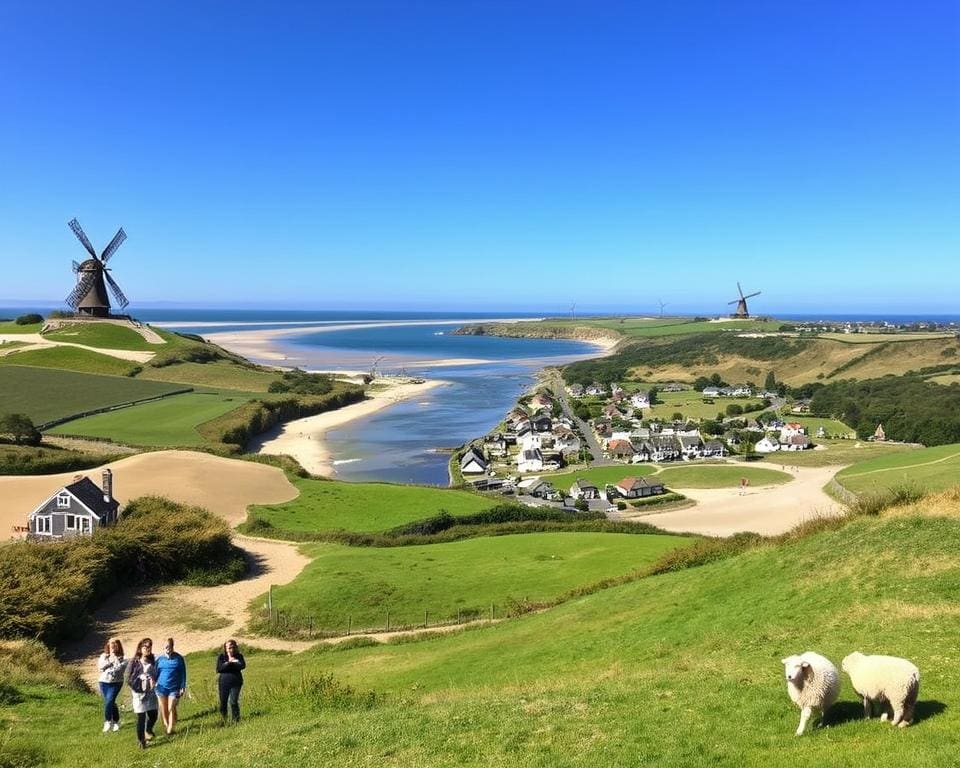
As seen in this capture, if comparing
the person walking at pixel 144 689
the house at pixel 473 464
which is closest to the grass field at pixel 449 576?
the person walking at pixel 144 689

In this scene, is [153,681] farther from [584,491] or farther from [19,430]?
[19,430]

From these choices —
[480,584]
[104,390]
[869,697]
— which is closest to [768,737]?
[869,697]

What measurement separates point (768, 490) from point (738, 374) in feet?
316

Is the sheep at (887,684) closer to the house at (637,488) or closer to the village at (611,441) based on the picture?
the village at (611,441)

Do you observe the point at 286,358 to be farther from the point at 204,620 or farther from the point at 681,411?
the point at 204,620

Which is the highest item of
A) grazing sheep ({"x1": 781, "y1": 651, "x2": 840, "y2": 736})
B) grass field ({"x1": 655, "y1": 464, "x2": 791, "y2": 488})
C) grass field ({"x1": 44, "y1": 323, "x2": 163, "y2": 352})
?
grass field ({"x1": 44, "y1": 323, "x2": 163, "y2": 352})

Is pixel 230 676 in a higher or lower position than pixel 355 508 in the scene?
higher

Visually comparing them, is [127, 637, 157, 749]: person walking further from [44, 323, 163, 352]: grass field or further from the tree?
[44, 323, 163, 352]: grass field

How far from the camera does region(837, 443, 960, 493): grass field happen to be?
4578cm

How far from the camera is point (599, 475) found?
61.8m

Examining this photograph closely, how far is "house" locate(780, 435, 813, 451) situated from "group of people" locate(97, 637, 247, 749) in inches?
2824

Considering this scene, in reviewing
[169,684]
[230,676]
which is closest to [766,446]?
[230,676]

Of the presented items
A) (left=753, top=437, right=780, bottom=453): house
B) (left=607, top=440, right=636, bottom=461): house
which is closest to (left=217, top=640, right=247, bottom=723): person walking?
(left=607, top=440, right=636, bottom=461): house

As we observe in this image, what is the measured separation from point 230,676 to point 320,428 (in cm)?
7244
